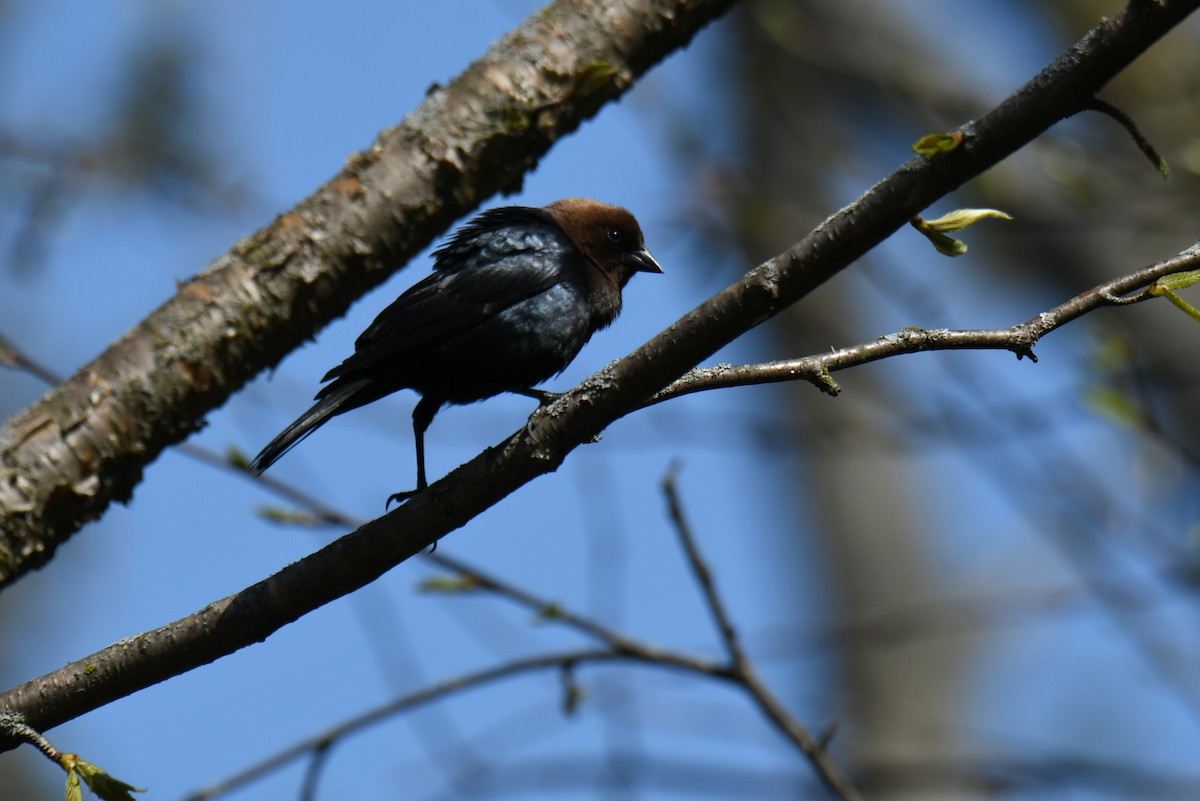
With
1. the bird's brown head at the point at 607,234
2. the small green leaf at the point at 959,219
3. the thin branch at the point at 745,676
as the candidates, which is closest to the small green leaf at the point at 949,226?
the small green leaf at the point at 959,219

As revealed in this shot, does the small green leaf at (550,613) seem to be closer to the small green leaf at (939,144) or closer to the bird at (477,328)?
the bird at (477,328)

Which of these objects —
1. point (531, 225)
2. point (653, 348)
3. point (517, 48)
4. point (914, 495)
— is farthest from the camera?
point (914, 495)

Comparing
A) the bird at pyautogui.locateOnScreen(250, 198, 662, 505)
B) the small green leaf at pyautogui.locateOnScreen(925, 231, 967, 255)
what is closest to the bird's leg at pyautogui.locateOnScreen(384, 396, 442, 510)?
the bird at pyautogui.locateOnScreen(250, 198, 662, 505)

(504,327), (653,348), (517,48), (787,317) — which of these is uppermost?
(787,317)

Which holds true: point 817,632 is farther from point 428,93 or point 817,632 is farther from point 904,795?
point 904,795

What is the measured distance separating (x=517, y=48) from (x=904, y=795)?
21.2 ft

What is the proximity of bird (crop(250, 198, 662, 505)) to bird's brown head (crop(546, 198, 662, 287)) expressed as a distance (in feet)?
0.71

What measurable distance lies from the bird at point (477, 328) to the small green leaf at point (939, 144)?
179 centimetres

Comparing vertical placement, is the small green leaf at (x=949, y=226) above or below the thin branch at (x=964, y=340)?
above

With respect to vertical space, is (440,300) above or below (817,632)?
above

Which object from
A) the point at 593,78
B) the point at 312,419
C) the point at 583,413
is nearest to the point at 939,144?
the point at 583,413

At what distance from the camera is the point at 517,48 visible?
143 inches

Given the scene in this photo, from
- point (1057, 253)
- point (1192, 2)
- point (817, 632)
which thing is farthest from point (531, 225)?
point (1057, 253)

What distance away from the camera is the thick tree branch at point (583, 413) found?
196 centimetres
